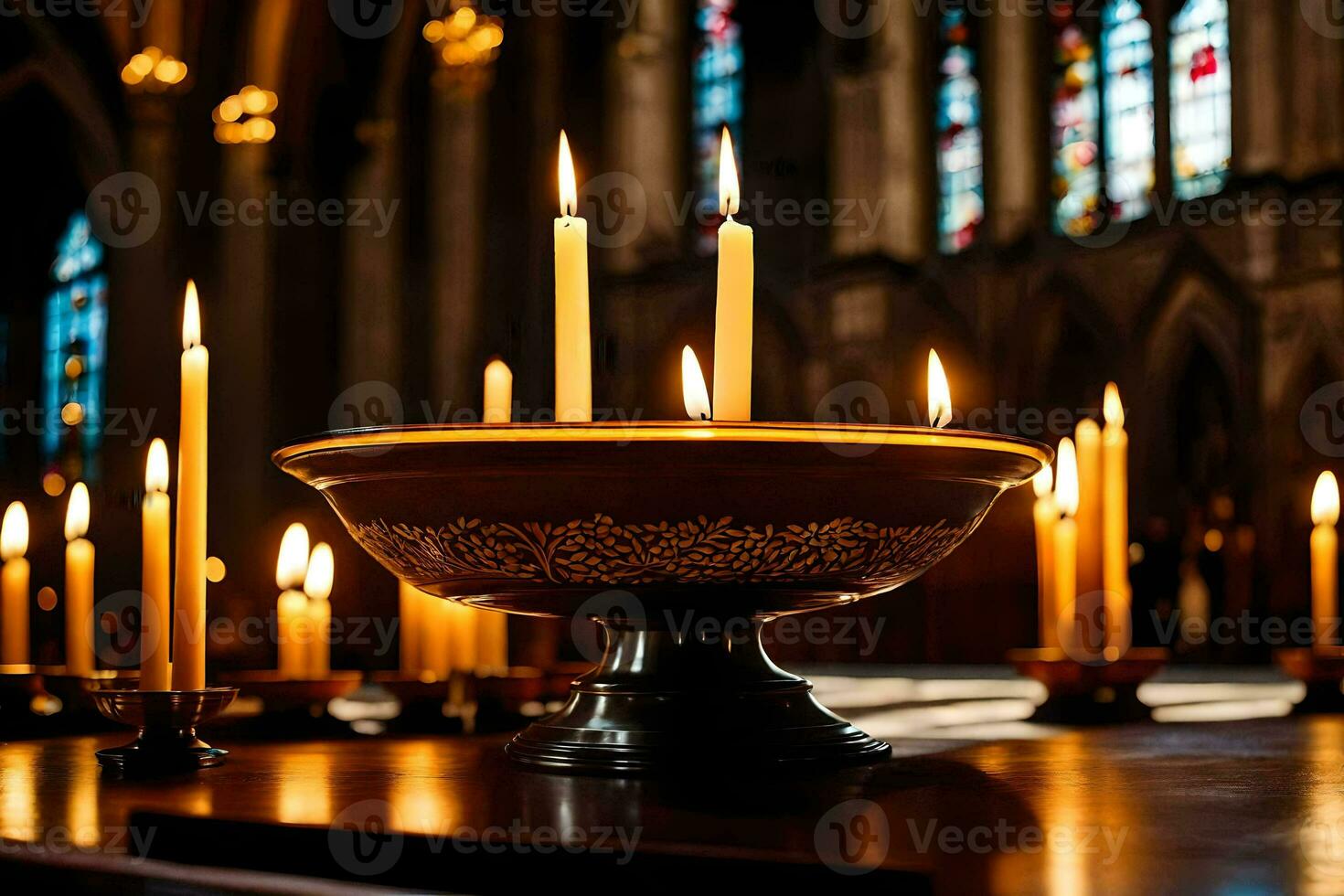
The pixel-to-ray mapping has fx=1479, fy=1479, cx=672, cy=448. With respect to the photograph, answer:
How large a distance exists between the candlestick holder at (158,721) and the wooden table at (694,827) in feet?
0.13

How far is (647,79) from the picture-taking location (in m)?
12.1

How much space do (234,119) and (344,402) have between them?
242 cm

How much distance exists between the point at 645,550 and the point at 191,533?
52cm

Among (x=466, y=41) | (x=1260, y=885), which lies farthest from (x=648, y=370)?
(x=1260, y=885)

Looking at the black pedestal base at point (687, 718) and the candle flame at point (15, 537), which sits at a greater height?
the candle flame at point (15, 537)

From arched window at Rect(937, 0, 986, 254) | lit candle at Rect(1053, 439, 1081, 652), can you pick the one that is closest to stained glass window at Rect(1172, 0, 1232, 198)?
arched window at Rect(937, 0, 986, 254)

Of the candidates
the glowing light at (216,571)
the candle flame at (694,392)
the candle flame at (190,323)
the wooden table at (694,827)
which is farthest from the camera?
the glowing light at (216,571)

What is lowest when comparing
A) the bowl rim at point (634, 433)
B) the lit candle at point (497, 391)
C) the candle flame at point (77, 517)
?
the candle flame at point (77, 517)

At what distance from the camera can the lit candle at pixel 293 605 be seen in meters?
2.09

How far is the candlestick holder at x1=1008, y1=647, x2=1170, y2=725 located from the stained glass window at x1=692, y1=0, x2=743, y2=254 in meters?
10.2

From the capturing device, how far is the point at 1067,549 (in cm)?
276

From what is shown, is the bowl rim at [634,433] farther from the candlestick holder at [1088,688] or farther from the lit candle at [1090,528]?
the lit candle at [1090,528]

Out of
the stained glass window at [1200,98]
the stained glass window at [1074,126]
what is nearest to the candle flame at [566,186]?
the stained glass window at [1200,98]

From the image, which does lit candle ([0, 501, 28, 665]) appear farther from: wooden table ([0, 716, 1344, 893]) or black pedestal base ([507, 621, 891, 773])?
black pedestal base ([507, 621, 891, 773])
